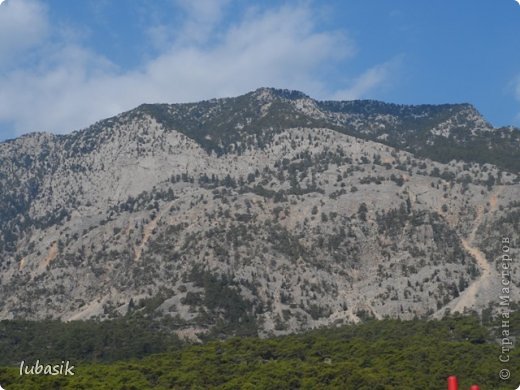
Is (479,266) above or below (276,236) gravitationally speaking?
below

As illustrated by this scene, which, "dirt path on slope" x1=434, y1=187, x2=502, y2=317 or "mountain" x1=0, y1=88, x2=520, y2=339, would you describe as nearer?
"dirt path on slope" x1=434, y1=187, x2=502, y2=317

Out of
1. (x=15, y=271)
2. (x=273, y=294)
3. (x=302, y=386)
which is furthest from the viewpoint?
(x=15, y=271)

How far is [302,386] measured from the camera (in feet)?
243

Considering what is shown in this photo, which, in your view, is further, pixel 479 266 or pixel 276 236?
pixel 276 236

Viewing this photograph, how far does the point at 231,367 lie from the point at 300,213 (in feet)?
268

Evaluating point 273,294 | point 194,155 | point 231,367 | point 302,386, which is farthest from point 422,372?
point 194,155

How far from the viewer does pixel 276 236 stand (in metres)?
158

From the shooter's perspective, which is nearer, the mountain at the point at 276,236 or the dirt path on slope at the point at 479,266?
the dirt path on slope at the point at 479,266

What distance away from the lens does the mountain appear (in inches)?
5541

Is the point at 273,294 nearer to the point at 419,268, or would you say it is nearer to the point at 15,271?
the point at 419,268

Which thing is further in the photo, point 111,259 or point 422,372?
point 111,259

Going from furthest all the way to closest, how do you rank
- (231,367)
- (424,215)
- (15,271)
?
(15,271)
(424,215)
(231,367)

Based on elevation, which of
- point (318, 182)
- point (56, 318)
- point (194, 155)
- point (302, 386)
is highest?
point (194, 155)

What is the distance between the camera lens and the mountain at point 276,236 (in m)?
141
